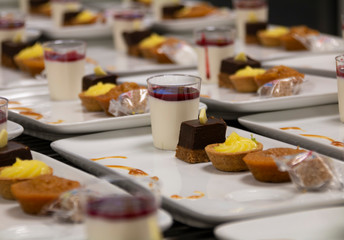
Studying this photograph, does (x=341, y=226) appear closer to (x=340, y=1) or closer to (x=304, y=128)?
(x=304, y=128)

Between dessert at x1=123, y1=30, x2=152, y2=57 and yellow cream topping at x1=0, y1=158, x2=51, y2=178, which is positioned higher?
dessert at x1=123, y1=30, x2=152, y2=57

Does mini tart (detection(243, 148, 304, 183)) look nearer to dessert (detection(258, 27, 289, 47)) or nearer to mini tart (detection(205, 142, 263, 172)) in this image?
mini tart (detection(205, 142, 263, 172))

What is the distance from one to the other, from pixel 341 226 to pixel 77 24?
11.7ft

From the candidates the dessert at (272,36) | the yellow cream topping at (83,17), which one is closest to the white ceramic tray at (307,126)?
the dessert at (272,36)

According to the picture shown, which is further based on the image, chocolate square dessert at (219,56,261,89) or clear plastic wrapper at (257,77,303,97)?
chocolate square dessert at (219,56,261,89)

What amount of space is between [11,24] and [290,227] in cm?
284

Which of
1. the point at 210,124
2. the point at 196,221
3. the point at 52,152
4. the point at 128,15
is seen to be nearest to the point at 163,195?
the point at 196,221

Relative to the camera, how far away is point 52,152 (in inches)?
104

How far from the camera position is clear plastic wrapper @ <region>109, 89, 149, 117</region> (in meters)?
2.79

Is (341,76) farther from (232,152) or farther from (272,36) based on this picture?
(272,36)

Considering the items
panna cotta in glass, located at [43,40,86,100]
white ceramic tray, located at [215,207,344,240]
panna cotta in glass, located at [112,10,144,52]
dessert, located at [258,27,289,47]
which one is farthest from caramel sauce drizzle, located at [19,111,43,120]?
dessert, located at [258,27,289,47]

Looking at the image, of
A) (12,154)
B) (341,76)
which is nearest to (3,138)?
(12,154)

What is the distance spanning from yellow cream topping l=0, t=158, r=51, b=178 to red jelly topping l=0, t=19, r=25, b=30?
2197 mm

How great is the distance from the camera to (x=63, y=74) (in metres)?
3.25
